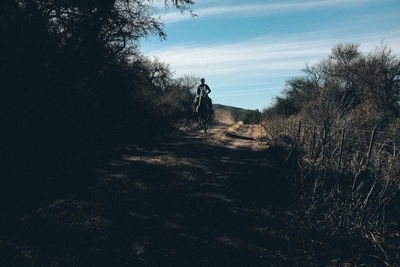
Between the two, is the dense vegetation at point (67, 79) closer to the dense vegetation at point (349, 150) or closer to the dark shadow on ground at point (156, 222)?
the dark shadow on ground at point (156, 222)

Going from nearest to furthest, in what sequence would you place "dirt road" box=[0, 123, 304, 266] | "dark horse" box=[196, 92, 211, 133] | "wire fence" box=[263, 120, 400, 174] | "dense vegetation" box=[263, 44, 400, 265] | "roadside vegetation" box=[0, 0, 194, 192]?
"dirt road" box=[0, 123, 304, 266]
"dense vegetation" box=[263, 44, 400, 265]
"wire fence" box=[263, 120, 400, 174]
"roadside vegetation" box=[0, 0, 194, 192]
"dark horse" box=[196, 92, 211, 133]

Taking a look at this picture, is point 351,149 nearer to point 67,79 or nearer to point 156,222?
point 156,222

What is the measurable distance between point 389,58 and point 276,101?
89.9 feet

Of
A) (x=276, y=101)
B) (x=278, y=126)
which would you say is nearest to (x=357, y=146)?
(x=278, y=126)

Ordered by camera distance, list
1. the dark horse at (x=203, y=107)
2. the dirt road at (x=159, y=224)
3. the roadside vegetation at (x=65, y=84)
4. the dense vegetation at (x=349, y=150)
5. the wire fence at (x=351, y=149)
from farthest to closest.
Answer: the dark horse at (x=203, y=107), the roadside vegetation at (x=65, y=84), the wire fence at (x=351, y=149), the dense vegetation at (x=349, y=150), the dirt road at (x=159, y=224)

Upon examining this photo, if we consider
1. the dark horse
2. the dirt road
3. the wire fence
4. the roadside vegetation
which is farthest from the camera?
the dark horse

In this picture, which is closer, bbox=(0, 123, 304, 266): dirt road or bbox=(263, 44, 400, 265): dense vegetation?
bbox=(0, 123, 304, 266): dirt road

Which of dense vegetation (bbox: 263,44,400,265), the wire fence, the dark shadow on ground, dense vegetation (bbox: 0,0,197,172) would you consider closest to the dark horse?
dense vegetation (bbox: 0,0,197,172)

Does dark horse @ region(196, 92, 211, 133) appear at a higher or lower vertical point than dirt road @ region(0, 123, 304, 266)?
higher

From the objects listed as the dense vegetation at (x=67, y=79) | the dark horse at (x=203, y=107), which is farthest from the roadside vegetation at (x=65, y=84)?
the dark horse at (x=203, y=107)

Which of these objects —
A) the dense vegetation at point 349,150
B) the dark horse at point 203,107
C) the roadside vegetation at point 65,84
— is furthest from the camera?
the dark horse at point 203,107

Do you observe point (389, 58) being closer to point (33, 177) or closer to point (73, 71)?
point (73, 71)

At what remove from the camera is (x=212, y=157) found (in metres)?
10.5

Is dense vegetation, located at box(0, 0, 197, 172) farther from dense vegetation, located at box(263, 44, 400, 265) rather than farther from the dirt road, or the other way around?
dense vegetation, located at box(263, 44, 400, 265)
